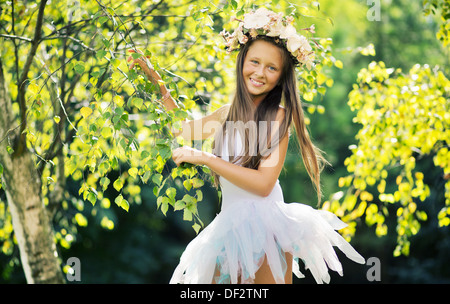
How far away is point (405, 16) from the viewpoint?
15.1 m

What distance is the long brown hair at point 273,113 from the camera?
8.35 ft

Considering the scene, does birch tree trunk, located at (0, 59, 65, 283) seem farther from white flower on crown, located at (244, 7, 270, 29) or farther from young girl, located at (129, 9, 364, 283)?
white flower on crown, located at (244, 7, 270, 29)

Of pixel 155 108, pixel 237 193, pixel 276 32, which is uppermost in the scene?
pixel 276 32

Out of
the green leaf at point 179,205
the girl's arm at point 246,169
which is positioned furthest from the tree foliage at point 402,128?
the green leaf at point 179,205

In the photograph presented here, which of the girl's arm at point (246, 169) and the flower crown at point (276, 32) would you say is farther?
the flower crown at point (276, 32)

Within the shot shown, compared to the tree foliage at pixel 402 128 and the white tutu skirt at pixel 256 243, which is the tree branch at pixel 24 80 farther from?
the tree foliage at pixel 402 128

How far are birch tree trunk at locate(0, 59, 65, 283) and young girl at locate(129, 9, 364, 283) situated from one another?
104cm

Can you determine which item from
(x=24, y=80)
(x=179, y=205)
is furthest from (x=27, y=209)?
(x=179, y=205)

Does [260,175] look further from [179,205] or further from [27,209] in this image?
[27,209]

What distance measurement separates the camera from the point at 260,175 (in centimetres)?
239

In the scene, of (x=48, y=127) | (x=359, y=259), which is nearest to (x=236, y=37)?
(x=359, y=259)

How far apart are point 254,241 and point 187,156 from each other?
18.6 inches

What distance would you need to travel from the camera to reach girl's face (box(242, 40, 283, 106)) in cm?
261
